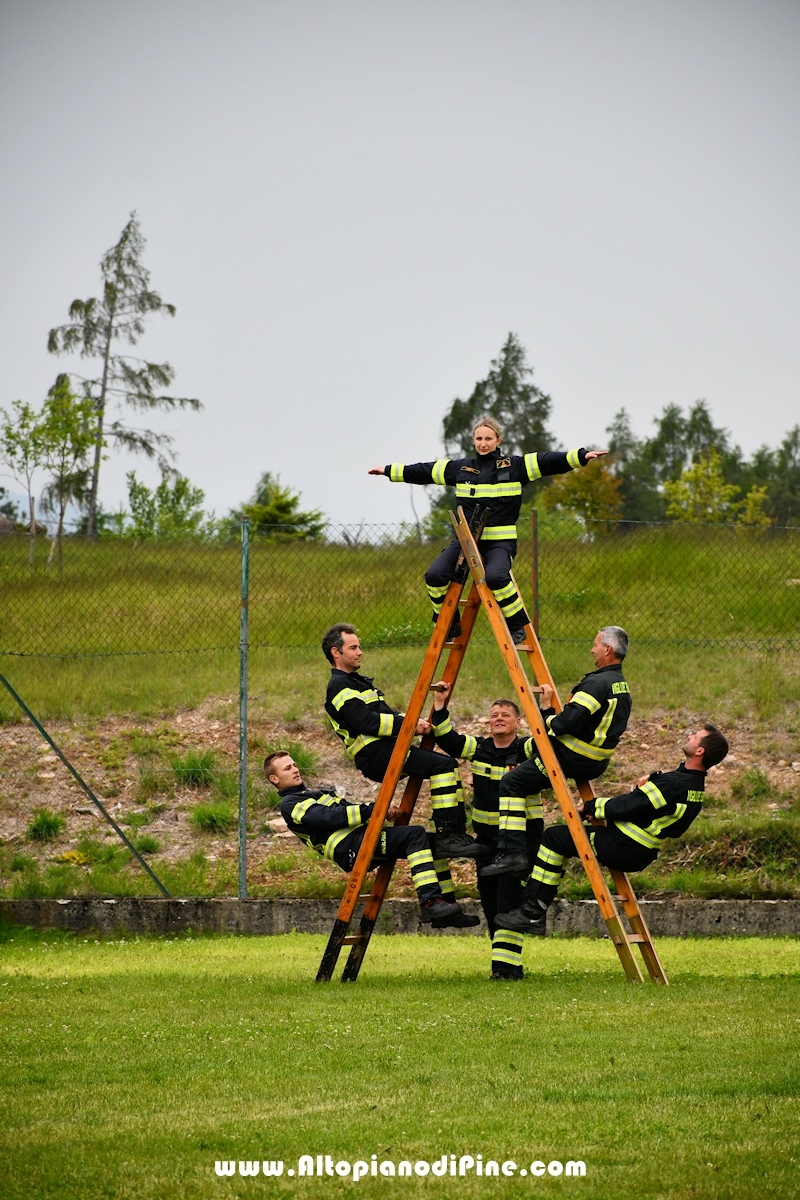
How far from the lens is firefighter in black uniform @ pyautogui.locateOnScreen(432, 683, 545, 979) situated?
359 inches

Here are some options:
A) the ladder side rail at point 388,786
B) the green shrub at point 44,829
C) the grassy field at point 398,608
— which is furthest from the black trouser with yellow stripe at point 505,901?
the green shrub at point 44,829

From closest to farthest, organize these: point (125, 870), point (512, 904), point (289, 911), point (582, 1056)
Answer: point (582, 1056) → point (512, 904) → point (289, 911) → point (125, 870)

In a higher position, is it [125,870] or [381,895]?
[381,895]

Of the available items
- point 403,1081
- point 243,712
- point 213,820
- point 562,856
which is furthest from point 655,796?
point 213,820

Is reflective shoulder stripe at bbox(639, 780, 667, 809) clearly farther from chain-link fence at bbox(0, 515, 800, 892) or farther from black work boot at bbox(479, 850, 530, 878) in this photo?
chain-link fence at bbox(0, 515, 800, 892)

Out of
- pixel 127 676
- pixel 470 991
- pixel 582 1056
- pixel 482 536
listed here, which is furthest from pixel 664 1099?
pixel 127 676

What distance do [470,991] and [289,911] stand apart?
466 cm

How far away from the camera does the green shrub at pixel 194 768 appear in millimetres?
14828

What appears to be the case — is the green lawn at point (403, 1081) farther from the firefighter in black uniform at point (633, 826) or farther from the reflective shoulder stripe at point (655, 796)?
the reflective shoulder stripe at point (655, 796)

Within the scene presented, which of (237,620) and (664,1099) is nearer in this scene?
(664,1099)

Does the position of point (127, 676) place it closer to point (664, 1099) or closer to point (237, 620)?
point (237, 620)

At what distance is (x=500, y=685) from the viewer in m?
16.1

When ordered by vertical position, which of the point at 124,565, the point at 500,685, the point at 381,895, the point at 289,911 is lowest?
the point at 289,911

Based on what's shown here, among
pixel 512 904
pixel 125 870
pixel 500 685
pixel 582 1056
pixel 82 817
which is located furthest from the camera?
pixel 500 685
